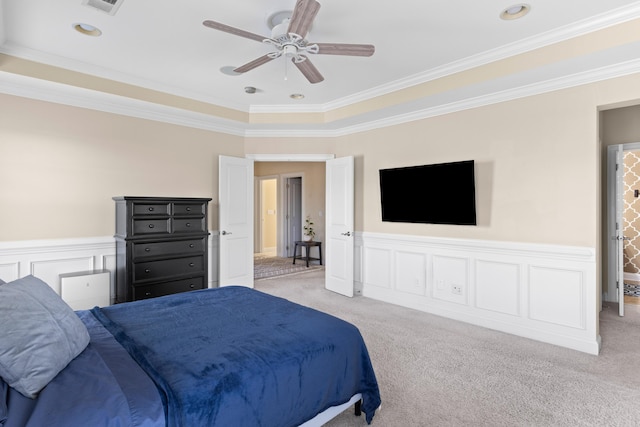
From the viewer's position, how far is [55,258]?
3836 mm

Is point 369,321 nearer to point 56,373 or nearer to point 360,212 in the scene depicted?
point 360,212

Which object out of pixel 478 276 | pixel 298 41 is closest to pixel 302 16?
pixel 298 41

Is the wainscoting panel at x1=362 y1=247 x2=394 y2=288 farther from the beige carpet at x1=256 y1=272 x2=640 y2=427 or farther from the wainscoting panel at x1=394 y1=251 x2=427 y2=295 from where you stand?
the beige carpet at x1=256 y1=272 x2=640 y2=427

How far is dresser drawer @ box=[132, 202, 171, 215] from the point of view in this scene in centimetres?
393

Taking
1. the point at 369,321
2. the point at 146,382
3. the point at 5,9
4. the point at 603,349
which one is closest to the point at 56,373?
the point at 146,382

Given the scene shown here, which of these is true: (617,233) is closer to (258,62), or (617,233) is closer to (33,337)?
(258,62)

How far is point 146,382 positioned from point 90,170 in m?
3.46

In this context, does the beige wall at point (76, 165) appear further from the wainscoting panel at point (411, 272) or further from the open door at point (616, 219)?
the open door at point (616, 219)

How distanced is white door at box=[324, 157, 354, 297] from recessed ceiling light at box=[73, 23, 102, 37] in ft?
10.5

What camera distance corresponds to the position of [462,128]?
4.12m

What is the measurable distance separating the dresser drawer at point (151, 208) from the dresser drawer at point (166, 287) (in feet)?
2.65

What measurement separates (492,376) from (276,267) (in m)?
5.14

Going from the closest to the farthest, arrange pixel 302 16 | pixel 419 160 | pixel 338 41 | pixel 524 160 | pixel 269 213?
pixel 302 16
pixel 338 41
pixel 524 160
pixel 419 160
pixel 269 213

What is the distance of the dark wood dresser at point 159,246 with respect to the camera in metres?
3.88
